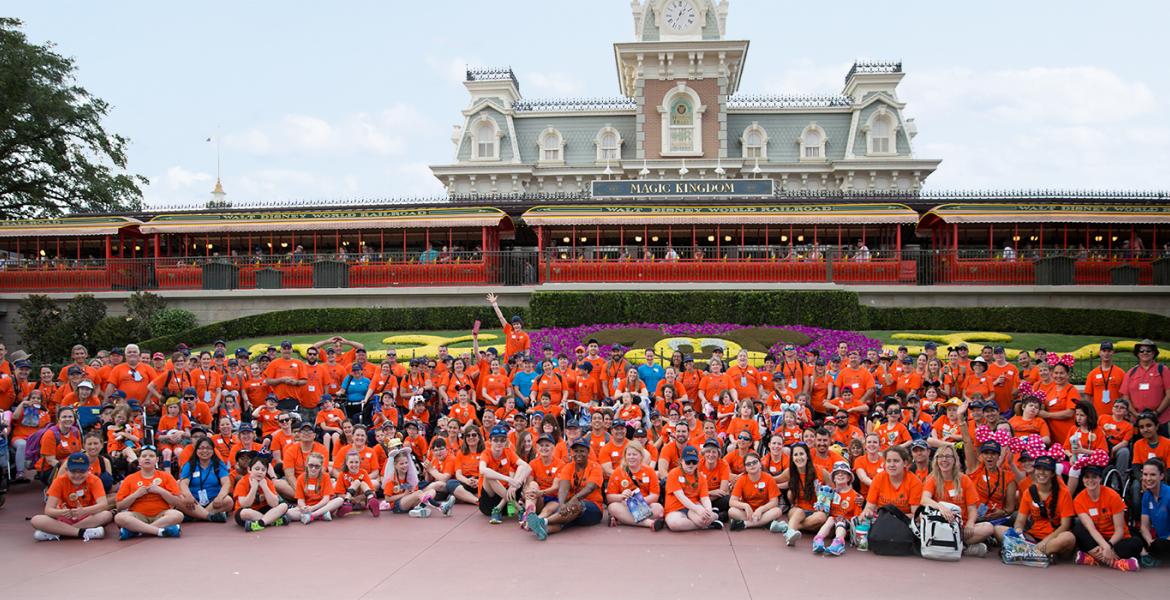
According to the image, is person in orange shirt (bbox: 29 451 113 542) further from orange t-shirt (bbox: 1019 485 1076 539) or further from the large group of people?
orange t-shirt (bbox: 1019 485 1076 539)

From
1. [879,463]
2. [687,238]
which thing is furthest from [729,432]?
[687,238]

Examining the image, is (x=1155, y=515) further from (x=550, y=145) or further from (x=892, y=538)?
(x=550, y=145)

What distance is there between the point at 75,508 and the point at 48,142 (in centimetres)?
4152

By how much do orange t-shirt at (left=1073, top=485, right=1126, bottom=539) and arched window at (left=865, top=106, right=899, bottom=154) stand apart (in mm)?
36479

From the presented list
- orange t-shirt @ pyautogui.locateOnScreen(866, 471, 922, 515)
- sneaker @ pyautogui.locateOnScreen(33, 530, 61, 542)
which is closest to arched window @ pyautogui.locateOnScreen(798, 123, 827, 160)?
orange t-shirt @ pyautogui.locateOnScreen(866, 471, 922, 515)

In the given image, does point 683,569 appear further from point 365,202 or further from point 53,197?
point 53,197

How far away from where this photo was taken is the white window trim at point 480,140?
42.2m

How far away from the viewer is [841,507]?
8.26m

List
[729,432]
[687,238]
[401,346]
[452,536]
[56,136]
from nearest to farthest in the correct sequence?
[452,536] → [729,432] → [401,346] → [687,238] → [56,136]

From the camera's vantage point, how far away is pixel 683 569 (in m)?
7.35

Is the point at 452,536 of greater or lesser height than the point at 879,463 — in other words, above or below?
below

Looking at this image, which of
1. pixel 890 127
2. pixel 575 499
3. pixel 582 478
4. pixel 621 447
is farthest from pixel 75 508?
pixel 890 127

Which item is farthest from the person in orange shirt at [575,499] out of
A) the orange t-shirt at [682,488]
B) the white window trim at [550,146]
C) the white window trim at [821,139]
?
the white window trim at [821,139]

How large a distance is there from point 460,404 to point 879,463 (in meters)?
5.98
